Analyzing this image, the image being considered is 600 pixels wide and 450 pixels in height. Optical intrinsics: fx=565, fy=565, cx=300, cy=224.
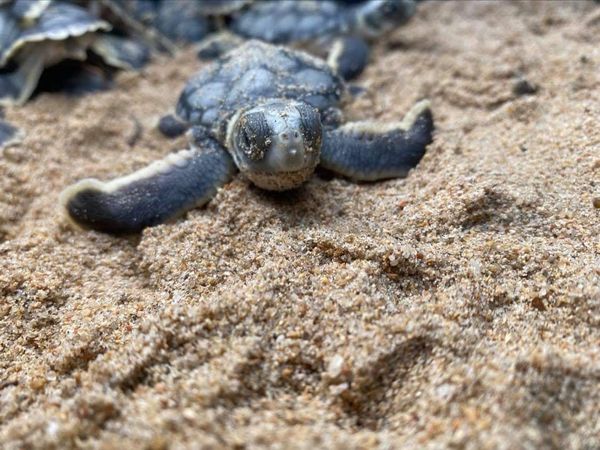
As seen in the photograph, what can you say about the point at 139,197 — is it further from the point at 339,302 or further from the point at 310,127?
the point at 339,302

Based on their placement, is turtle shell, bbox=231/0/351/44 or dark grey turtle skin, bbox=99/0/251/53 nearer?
turtle shell, bbox=231/0/351/44

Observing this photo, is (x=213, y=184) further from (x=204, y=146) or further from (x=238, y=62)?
(x=238, y=62)

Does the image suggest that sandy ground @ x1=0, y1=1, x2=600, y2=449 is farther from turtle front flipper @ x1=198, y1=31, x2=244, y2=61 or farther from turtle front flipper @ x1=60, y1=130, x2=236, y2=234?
turtle front flipper @ x1=198, y1=31, x2=244, y2=61

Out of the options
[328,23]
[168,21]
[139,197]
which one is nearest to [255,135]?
[139,197]

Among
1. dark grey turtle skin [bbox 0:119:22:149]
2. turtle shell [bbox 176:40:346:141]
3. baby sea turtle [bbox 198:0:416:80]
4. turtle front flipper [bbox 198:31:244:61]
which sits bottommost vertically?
turtle front flipper [bbox 198:31:244:61]

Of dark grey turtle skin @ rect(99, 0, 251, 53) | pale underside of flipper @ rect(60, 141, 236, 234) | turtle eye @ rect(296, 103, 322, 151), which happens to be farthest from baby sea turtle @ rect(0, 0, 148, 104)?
turtle eye @ rect(296, 103, 322, 151)

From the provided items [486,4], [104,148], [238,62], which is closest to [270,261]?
[238,62]

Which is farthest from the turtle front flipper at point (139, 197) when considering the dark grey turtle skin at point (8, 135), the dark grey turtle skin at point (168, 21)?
the dark grey turtle skin at point (168, 21)
